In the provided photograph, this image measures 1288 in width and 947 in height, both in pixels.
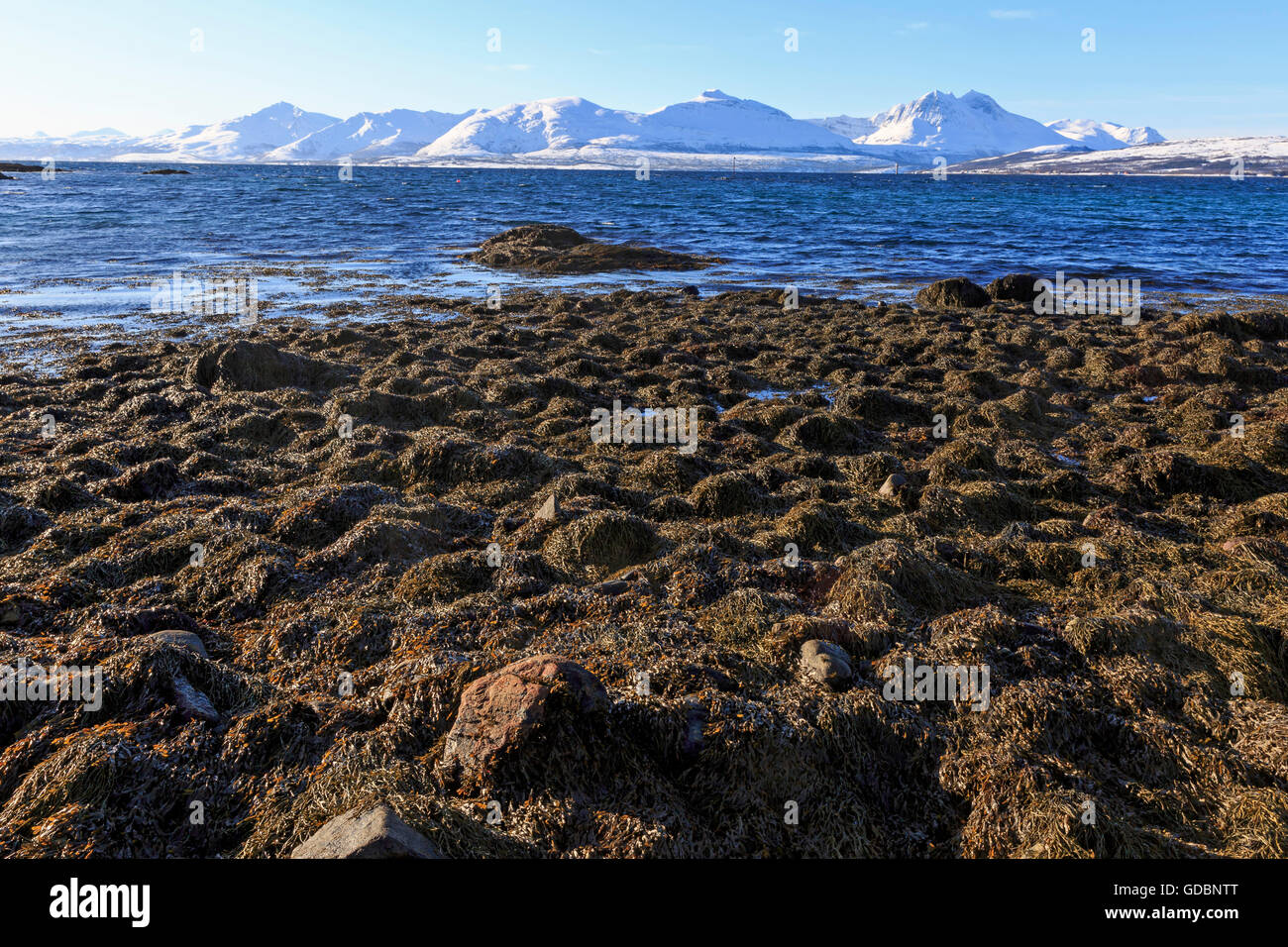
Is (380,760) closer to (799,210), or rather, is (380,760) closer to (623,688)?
(623,688)

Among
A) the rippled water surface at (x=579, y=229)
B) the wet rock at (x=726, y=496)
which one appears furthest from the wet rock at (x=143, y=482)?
the rippled water surface at (x=579, y=229)

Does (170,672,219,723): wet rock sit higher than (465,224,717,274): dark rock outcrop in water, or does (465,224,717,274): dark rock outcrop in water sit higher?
(465,224,717,274): dark rock outcrop in water

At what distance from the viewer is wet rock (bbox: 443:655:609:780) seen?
384cm

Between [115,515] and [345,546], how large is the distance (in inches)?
97.9

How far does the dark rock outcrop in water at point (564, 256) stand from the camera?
26453mm

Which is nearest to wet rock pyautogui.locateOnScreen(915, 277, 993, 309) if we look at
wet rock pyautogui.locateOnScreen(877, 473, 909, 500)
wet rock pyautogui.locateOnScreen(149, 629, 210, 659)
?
wet rock pyautogui.locateOnScreen(877, 473, 909, 500)

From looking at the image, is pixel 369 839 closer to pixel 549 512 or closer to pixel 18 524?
pixel 549 512

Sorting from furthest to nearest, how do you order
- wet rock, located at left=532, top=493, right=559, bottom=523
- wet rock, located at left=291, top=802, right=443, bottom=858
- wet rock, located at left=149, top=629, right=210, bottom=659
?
wet rock, located at left=532, top=493, right=559, bottom=523 → wet rock, located at left=149, top=629, right=210, bottom=659 → wet rock, located at left=291, top=802, right=443, bottom=858

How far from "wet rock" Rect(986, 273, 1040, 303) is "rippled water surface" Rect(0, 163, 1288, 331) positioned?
10.7ft

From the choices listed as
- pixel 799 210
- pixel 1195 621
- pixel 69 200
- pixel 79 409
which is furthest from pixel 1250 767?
pixel 69 200

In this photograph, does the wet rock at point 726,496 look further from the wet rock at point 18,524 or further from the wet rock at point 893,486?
the wet rock at point 18,524

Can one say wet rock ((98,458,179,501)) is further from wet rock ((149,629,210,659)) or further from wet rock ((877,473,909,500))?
wet rock ((877,473,909,500))

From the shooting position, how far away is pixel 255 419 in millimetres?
9422

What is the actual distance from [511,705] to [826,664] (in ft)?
6.62
